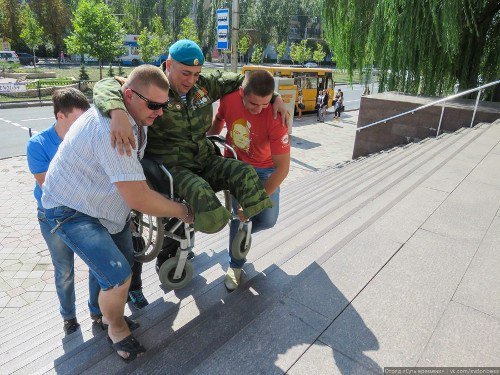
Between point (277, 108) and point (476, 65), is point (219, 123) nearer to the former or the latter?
point (277, 108)

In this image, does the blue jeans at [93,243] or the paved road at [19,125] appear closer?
the blue jeans at [93,243]

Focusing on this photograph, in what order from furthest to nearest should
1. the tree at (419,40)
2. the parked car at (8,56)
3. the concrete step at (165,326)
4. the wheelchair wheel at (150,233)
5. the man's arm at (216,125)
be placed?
the parked car at (8,56), the tree at (419,40), the man's arm at (216,125), the wheelchair wheel at (150,233), the concrete step at (165,326)

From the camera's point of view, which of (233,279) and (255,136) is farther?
(255,136)

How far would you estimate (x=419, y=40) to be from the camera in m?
8.60

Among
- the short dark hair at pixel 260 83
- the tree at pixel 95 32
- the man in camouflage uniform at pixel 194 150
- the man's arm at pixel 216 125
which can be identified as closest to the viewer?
the man in camouflage uniform at pixel 194 150

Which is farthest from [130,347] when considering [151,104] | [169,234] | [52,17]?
[52,17]

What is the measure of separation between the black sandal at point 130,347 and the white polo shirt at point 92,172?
62 cm

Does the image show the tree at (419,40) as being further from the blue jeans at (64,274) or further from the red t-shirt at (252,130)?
the blue jeans at (64,274)

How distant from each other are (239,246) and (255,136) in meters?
0.83

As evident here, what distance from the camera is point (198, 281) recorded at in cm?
288

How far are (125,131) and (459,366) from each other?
2.02 m

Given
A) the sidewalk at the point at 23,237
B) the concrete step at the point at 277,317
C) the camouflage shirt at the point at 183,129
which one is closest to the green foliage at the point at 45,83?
the sidewalk at the point at 23,237

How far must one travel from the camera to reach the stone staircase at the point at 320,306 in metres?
1.90

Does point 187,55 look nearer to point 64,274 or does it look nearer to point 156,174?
point 156,174
